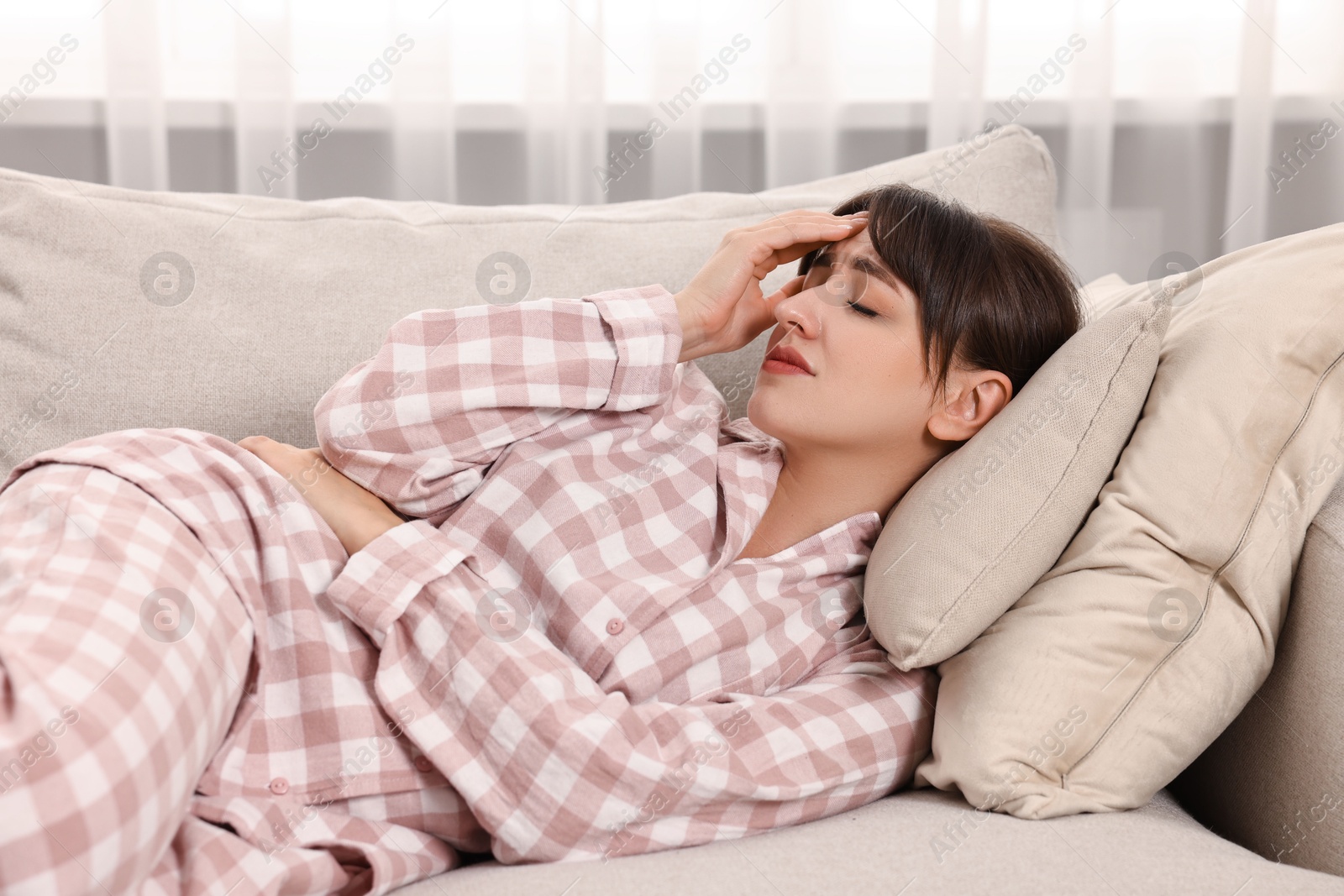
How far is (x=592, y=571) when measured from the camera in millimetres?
975

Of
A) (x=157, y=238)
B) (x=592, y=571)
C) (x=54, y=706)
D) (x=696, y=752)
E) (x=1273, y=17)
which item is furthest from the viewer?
(x=1273, y=17)

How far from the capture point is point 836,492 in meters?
1.12

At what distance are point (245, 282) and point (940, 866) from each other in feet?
3.13

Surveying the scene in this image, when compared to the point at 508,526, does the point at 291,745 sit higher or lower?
lower

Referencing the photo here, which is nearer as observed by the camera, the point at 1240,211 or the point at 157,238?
the point at 157,238

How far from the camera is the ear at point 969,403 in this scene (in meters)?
1.07

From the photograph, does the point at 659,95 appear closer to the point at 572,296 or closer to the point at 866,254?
the point at 572,296


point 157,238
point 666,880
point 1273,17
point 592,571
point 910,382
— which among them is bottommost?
point 666,880

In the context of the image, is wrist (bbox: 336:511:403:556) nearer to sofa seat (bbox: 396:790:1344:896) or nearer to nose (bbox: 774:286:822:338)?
sofa seat (bbox: 396:790:1344:896)

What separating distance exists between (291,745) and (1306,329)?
36.7 inches

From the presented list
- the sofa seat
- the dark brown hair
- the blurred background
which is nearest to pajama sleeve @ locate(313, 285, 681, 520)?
the dark brown hair

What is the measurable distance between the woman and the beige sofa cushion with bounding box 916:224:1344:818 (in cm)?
13

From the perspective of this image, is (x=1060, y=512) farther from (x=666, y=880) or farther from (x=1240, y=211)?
(x=1240, y=211)

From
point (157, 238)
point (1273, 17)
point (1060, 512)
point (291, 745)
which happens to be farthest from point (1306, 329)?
point (1273, 17)
